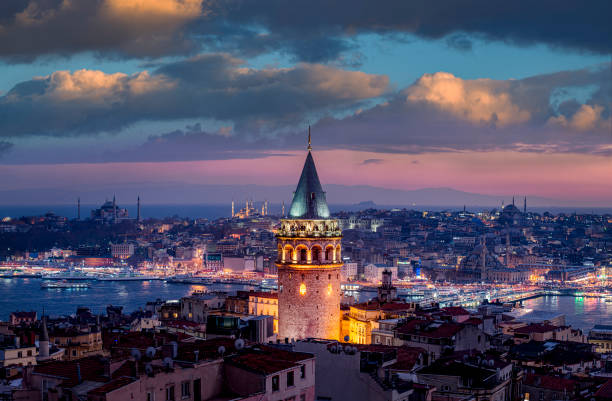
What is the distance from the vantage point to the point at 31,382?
784 centimetres

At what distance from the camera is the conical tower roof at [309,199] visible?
1540 cm

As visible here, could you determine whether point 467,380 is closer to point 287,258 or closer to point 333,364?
point 333,364

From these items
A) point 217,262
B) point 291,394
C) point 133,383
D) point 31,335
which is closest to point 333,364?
point 291,394

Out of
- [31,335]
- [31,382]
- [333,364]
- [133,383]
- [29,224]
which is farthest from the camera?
[29,224]

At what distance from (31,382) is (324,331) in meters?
8.15

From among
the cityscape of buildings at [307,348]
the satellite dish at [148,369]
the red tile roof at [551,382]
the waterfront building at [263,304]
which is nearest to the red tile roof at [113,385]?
the cityscape of buildings at [307,348]

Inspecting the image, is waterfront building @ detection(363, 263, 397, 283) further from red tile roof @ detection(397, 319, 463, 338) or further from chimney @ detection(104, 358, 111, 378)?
chimney @ detection(104, 358, 111, 378)

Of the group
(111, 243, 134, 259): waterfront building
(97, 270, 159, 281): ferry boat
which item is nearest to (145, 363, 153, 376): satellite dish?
(97, 270, 159, 281): ferry boat

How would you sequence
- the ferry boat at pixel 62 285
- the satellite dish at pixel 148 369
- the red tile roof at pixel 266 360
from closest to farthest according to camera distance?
the satellite dish at pixel 148 369 < the red tile roof at pixel 266 360 < the ferry boat at pixel 62 285

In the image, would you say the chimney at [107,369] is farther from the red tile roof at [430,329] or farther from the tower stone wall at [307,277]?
the red tile roof at [430,329]

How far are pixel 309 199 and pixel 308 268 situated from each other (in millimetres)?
1234

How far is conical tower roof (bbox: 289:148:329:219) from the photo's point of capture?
15.4m

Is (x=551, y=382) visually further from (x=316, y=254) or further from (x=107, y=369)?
(x=107, y=369)

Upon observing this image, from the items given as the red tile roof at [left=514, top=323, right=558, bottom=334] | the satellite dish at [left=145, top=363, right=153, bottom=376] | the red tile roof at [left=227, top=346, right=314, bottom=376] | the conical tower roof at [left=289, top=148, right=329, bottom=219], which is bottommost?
the red tile roof at [left=514, top=323, right=558, bottom=334]
